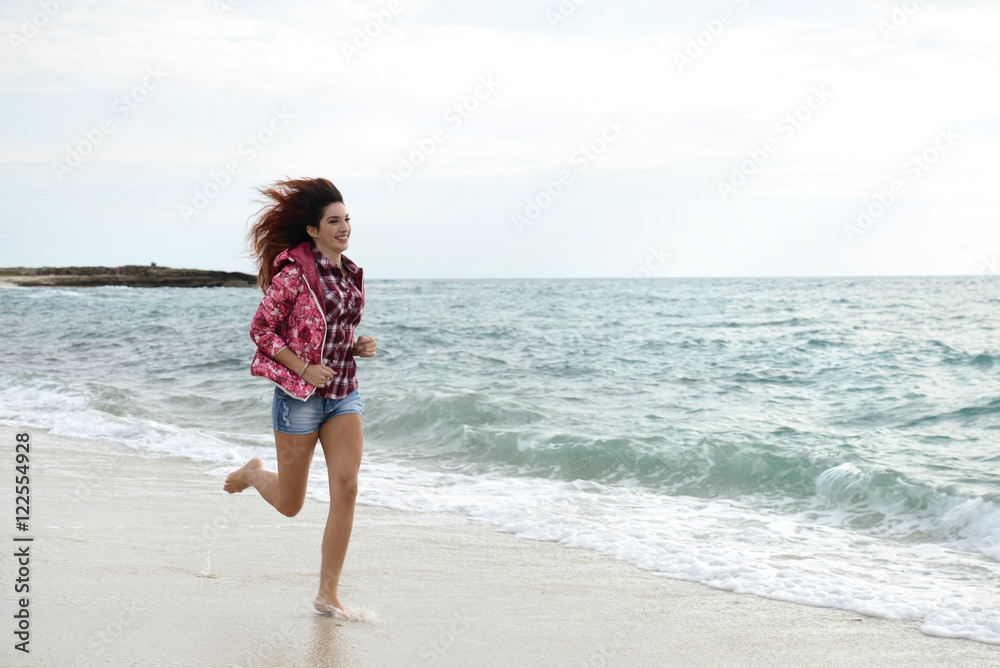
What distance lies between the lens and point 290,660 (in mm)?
2881

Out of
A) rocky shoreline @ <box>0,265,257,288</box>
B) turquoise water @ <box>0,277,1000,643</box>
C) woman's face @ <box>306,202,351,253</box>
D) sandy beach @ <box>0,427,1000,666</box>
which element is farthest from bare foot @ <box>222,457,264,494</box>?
rocky shoreline @ <box>0,265,257,288</box>

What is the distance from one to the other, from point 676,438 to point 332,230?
5788 millimetres

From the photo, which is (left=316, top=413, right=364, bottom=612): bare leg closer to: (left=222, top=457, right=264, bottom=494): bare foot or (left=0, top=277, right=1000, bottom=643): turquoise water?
(left=222, top=457, right=264, bottom=494): bare foot

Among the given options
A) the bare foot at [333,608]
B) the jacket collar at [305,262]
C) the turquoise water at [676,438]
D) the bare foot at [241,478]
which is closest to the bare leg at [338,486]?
the bare foot at [333,608]

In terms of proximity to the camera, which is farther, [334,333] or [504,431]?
[504,431]

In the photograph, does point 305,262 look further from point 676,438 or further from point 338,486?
point 676,438

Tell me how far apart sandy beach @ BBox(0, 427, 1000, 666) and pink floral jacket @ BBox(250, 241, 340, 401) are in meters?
1.04

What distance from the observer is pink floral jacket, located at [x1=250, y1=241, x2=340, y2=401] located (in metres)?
3.17

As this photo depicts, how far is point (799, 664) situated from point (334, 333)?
236 cm

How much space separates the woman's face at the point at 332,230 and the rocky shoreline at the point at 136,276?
77118 mm

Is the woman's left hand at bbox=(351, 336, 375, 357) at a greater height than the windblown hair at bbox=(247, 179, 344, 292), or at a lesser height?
lesser

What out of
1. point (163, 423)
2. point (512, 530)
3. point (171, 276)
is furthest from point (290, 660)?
point (171, 276)

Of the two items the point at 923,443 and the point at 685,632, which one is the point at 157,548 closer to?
the point at 685,632

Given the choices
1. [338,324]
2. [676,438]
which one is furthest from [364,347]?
[676,438]
